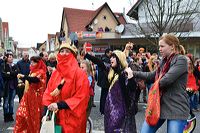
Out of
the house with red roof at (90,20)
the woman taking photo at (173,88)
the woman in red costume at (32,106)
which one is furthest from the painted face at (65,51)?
the house with red roof at (90,20)

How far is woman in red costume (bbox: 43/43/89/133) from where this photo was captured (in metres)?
3.81

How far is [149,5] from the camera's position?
66.2ft

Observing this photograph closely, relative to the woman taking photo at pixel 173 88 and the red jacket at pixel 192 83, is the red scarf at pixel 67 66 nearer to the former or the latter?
the woman taking photo at pixel 173 88

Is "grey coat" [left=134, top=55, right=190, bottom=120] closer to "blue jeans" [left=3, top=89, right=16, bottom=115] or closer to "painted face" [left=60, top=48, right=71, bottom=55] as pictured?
"painted face" [left=60, top=48, right=71, bottom=55]

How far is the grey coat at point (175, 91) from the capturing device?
11.4 feet

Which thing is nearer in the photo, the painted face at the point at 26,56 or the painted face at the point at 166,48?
the painted face at the point at 166,48

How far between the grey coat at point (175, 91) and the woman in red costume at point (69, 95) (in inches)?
37.1

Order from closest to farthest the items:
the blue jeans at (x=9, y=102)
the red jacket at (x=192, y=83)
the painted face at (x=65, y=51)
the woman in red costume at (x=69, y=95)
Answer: the woman in red costume at (x=69, y=95) → the painted face at (x=65, y=51) → the blue jeans at (x=9, y=102) → the red jacket at (x=192, y=83)

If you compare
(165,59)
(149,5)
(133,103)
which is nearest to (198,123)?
(133,103)

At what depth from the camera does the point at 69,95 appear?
388 cm

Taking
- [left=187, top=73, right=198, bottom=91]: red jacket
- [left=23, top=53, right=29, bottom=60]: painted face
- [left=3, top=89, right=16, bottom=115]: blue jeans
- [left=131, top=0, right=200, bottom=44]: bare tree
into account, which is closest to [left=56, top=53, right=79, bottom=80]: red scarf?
[left=23, top=53, right=29, bottom=60]: painted face

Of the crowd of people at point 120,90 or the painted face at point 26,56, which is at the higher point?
the painted face at point 26,56

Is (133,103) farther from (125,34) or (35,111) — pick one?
(125,34)

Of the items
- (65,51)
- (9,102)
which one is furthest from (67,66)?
(9,102)
